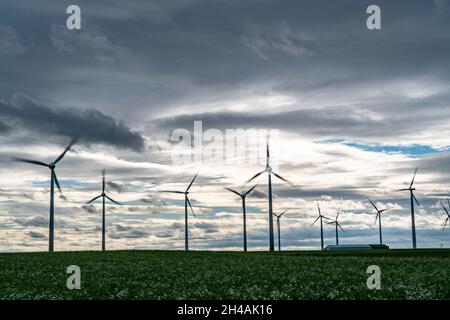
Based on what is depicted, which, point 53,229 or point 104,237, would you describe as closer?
point 53,229

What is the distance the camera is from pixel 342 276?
37656 mm
